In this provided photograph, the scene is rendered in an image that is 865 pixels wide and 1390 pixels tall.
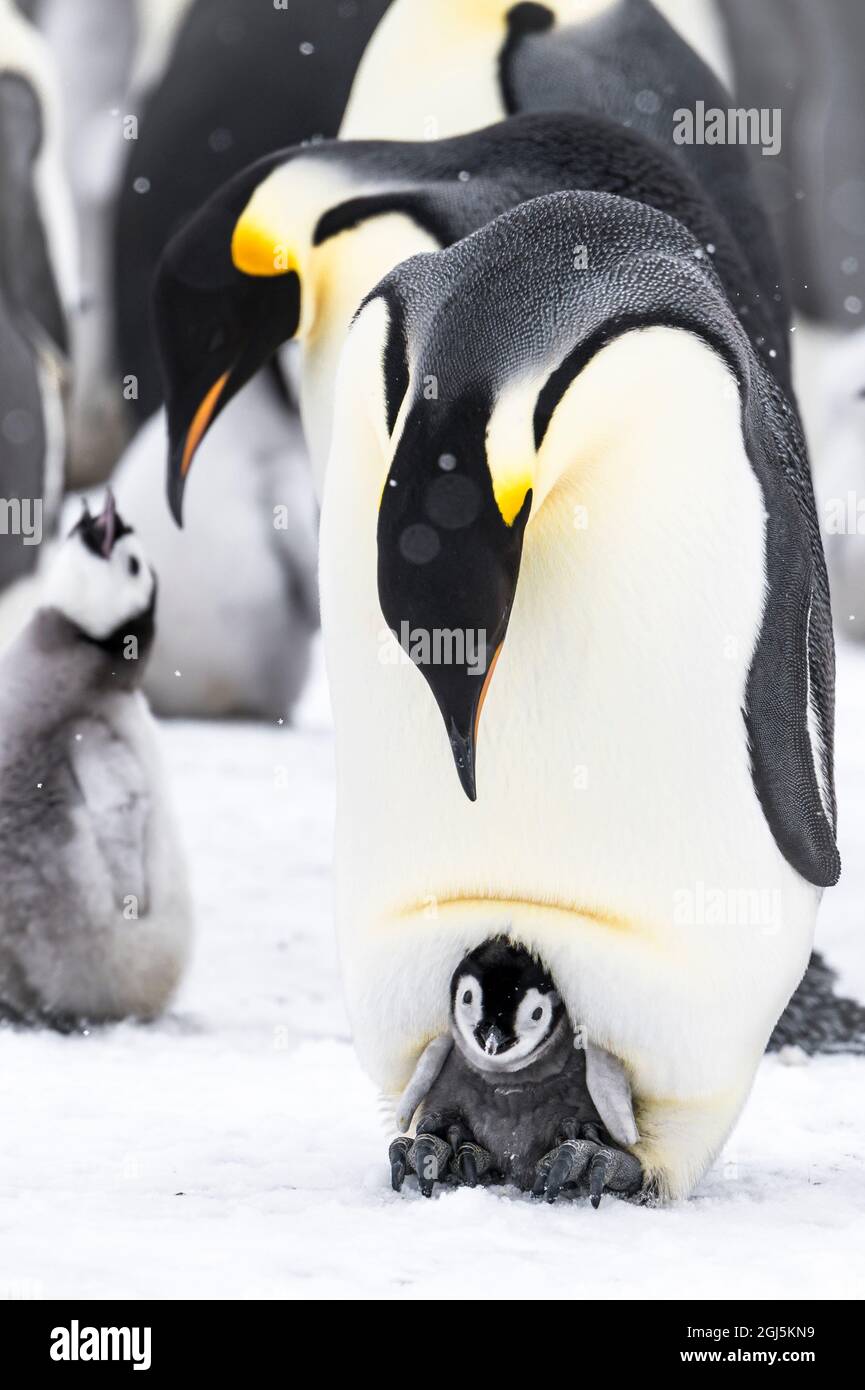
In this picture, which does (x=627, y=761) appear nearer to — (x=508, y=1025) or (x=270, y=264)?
(x=508, y=1025)

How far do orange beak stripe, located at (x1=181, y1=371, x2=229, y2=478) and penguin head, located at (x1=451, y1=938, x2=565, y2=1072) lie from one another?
0.64 metres

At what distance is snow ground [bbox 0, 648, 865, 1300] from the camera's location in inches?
37.1

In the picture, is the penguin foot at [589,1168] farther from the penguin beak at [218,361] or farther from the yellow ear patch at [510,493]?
the penguin beak at [218,361]

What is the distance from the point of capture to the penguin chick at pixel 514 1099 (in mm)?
1132

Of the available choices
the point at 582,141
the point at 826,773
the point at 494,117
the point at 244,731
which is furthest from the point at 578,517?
the point at 244,731

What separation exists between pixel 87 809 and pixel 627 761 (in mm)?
692

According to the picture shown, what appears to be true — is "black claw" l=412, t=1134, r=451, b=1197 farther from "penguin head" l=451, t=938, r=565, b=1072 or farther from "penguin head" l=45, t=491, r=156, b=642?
"penguin head" l=45, t=491, r=156, b=642

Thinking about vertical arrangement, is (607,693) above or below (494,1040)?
above

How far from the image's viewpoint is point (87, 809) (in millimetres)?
1673

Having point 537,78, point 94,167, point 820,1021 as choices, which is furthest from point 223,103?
point 820,1021

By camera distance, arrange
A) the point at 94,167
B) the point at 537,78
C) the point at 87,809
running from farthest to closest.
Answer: the point at 94,167 → the point at 537,78 → the point at 87,809

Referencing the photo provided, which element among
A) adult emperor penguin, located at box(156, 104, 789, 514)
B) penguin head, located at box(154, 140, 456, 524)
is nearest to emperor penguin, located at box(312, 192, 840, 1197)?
adult emperor penguin, located at box(156, 104, 789, 514)

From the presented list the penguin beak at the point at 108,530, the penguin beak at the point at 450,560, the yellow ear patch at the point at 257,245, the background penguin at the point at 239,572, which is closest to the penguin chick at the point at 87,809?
the penguin beak at the point at 108,530
